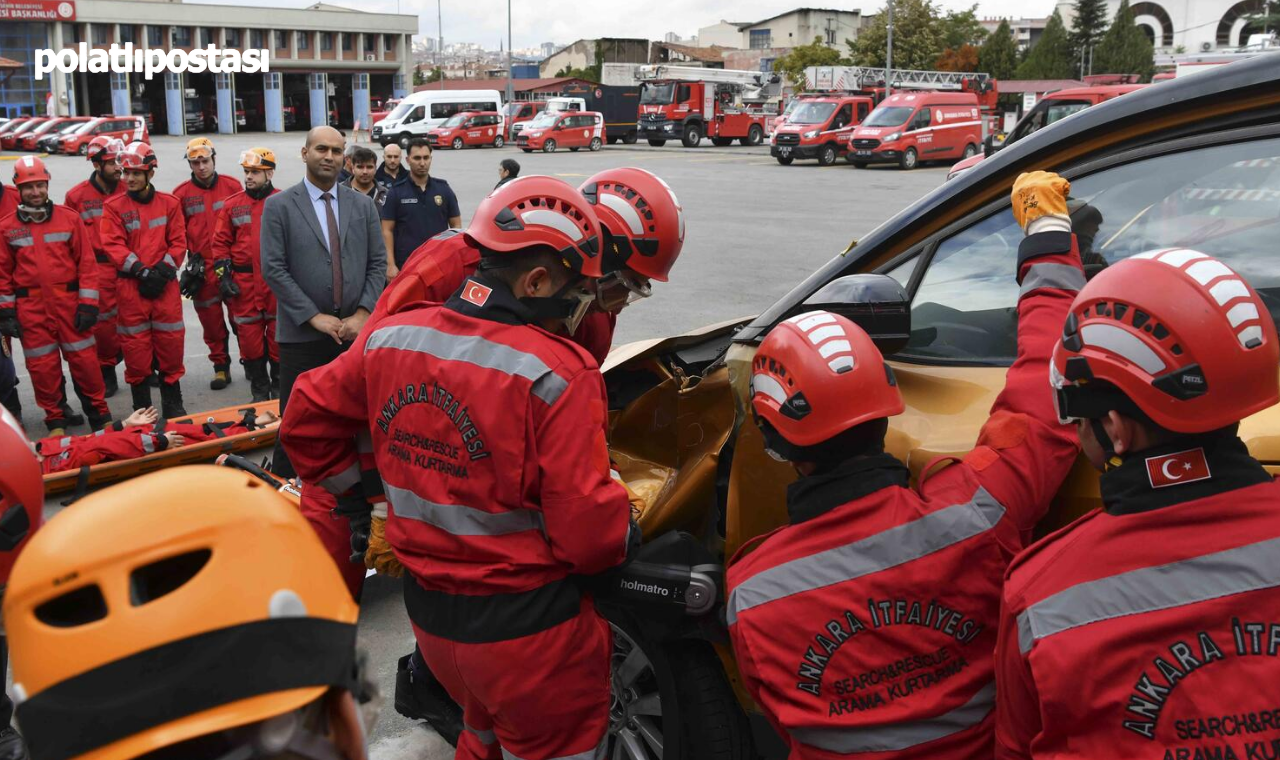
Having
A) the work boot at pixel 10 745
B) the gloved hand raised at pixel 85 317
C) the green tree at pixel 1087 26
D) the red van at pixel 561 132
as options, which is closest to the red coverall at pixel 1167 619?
the work boot at pixel 10 745

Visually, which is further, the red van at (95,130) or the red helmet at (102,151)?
the red van at (95,130)

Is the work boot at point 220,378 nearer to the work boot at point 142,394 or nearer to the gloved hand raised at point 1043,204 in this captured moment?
the work boot at point 142,394

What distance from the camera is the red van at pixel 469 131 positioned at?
40656 mm

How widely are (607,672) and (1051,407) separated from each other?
4.09 ft

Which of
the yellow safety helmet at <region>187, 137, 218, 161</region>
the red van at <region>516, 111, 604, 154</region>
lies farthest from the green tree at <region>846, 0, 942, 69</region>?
the yellow safety helmet at <region>187, 137, 218, 161</region>

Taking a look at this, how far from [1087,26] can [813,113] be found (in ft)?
146

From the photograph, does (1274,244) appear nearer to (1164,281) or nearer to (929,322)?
(929,322)

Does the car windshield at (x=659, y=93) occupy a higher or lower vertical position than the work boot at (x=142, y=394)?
higher

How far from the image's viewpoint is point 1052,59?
209ft

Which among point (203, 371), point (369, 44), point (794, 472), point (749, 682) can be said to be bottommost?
point (203, 371)

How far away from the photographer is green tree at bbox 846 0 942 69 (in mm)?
58875

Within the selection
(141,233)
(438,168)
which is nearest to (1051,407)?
(141,233)

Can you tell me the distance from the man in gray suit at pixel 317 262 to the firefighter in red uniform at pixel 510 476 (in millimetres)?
3615

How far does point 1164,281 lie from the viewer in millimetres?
1714
